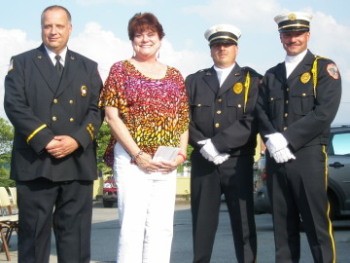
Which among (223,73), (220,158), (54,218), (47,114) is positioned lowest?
(54,218)

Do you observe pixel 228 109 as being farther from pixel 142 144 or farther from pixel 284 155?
pixel 142 144

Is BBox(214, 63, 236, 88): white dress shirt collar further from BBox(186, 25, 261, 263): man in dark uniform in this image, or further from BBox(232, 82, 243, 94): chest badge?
BBox(232, 82, 243, 94): chest badge

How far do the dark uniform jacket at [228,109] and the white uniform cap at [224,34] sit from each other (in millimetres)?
244

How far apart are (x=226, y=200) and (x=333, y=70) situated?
4.26 ft

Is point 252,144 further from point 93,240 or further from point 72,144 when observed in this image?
point 93,240

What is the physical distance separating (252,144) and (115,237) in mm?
6419

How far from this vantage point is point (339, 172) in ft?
35.3

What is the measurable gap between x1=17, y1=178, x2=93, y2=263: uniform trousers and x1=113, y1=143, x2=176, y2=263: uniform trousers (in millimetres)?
260

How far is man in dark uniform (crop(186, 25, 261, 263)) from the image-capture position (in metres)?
5.50

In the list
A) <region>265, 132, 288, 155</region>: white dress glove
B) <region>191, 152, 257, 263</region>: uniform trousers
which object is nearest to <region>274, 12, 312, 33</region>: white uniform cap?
<region>265, 132, 288, 155</region>: white dress glove

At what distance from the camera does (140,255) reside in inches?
197

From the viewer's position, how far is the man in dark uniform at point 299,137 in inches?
202

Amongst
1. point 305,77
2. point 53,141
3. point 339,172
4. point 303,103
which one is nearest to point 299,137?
point 303,103

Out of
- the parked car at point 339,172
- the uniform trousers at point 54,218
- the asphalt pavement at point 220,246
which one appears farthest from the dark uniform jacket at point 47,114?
the parked car at point 339,172
